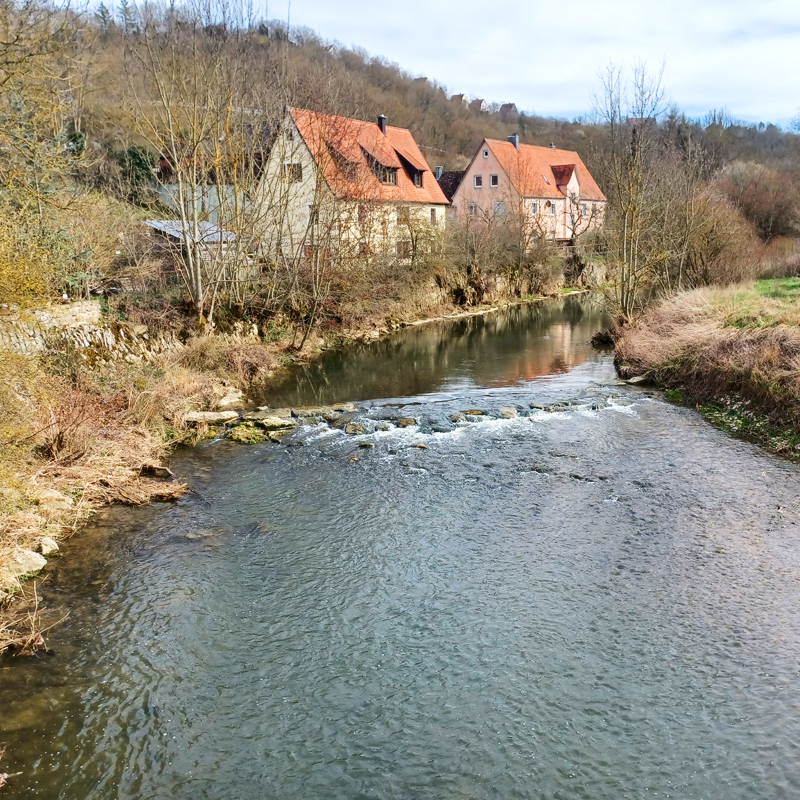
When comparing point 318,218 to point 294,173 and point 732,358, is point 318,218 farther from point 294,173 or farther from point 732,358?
point 732,358

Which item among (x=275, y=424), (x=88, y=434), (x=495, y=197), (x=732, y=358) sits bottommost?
(x=275, y=424)

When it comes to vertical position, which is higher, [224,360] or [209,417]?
[224,360]

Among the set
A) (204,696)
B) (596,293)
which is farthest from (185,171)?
(596,293)

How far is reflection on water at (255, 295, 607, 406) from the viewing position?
20328 mm

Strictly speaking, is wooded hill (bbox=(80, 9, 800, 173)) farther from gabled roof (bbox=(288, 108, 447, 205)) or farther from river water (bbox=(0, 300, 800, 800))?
river water (bbox=(0, 300, 800, 800))

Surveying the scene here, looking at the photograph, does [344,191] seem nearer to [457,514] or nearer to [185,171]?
[185,171]

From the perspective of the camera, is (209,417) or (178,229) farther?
(178,229)

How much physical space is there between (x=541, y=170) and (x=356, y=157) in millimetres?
30174

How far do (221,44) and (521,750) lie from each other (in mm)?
22521

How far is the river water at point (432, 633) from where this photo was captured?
615 centimetres

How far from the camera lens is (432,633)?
809 cm

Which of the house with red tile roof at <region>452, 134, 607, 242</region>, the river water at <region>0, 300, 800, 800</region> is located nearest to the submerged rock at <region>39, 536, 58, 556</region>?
the river water at <region>0, 300, 800, 800</region>

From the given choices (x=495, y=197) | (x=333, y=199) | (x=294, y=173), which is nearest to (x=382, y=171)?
(x=294, y=173)

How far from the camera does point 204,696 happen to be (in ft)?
23.1
